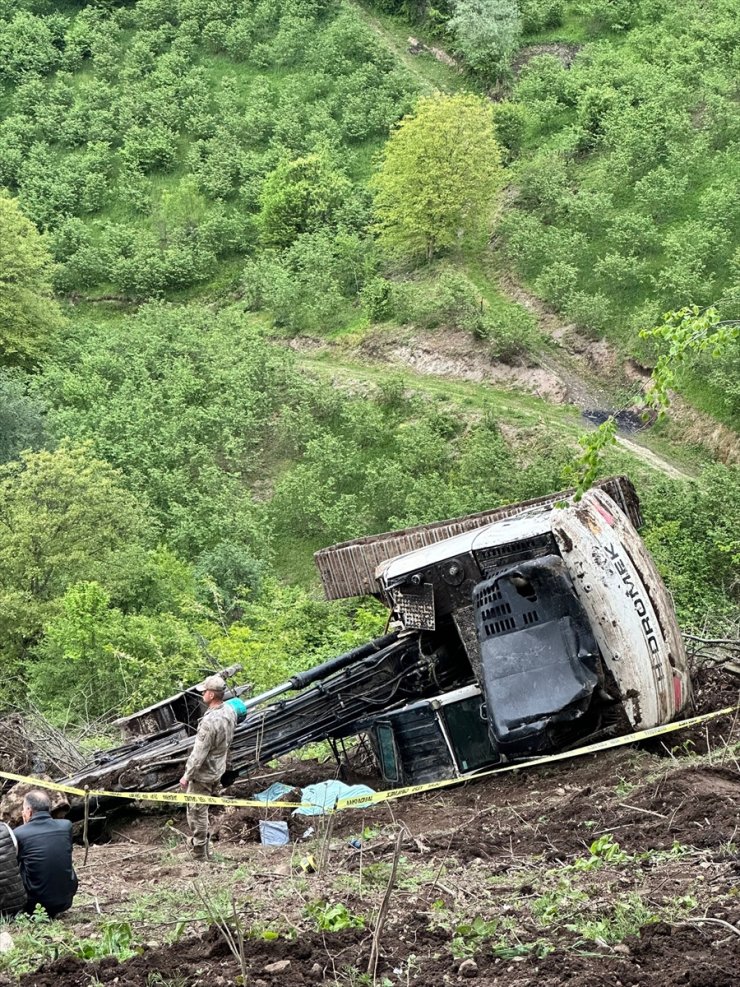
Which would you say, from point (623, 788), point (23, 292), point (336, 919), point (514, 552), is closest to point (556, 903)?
point (336, 919)

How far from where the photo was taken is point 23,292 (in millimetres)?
39219

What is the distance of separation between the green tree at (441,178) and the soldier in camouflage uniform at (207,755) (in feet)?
87.2

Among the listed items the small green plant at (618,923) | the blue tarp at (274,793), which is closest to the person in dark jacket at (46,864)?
the small green plant at (618,923)

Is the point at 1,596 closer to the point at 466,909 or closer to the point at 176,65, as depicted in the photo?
the point at 466,909

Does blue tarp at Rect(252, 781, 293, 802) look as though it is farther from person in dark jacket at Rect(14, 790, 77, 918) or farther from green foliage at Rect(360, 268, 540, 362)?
green foliage at Rect(360, 268, 540, 362)

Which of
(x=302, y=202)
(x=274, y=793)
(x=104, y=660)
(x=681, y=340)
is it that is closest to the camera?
(x=681, y=340)

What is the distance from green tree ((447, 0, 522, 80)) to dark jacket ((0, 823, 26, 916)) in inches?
1634

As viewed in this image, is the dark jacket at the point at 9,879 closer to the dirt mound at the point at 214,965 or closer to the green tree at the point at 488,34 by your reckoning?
the dirt mound at the point at 214,965

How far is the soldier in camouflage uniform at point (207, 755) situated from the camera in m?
9.22

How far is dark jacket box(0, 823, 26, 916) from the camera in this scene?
7.32 m

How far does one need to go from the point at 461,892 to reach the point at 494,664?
2790 millimetres

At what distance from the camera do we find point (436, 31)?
49156 mm

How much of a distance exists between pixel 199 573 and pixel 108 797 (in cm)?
1283

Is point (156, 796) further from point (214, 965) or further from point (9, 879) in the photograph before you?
point (214, 965)
